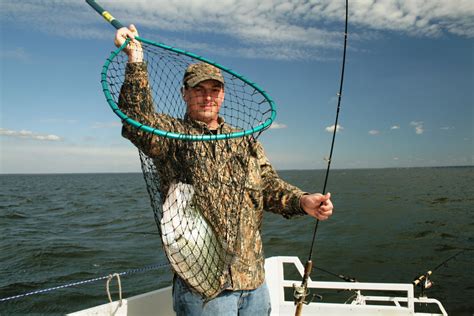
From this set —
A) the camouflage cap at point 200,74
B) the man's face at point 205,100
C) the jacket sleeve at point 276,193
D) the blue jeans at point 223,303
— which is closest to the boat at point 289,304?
the blue jeans at point 223,303

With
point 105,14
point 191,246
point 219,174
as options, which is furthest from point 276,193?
point 105,14

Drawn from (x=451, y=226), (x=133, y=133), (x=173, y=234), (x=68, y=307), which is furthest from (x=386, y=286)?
(x=451, y=226)

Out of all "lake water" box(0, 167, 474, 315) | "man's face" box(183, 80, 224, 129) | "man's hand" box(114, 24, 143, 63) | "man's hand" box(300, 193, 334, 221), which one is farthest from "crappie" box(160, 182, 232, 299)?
"lake water" box(0, 167, 474, 315)

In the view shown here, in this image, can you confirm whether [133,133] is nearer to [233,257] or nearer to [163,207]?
[163,207]

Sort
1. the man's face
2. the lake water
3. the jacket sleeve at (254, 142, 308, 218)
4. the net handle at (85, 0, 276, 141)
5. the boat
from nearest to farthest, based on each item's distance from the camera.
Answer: the net handle at (85, 0, 276, 141) → the man's face → the jacket sleeve at (254, 142, 308, 218) → the boat → the lake water

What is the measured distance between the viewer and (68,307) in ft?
33.0

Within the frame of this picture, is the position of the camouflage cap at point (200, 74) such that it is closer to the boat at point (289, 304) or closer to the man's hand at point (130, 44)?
the man's hand at point (130, 44)

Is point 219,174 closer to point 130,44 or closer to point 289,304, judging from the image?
point 130,44

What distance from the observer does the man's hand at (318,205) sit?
8.50 ft

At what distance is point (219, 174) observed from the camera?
2631 mm

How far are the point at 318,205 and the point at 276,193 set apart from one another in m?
0.36

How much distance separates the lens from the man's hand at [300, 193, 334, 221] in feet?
8.50

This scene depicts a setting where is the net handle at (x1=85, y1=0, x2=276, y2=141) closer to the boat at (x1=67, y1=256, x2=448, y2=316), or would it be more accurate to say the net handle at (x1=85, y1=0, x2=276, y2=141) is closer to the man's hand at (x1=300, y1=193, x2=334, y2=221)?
the man's hand at (x1=300, y1=193, x2=334, y2=221)

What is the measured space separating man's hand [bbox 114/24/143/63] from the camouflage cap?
0.37 metres
